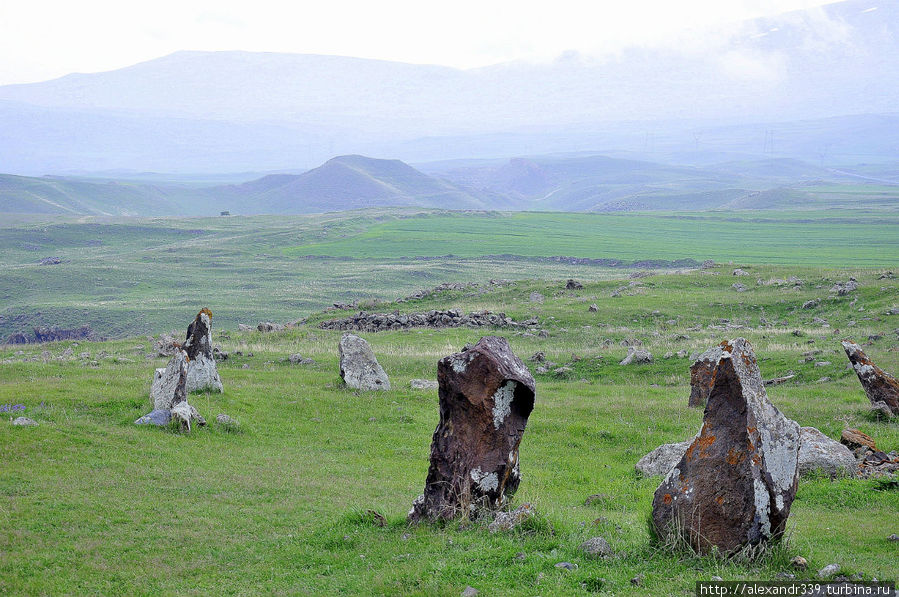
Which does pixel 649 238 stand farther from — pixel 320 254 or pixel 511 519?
pixel 511 519

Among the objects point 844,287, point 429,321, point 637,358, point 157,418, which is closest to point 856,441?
point 637,358

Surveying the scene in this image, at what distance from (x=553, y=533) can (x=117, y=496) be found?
9299 millimetres

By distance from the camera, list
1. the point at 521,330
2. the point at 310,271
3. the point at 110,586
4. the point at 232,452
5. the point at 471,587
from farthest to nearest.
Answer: the point at 310,271 < the point at 521,330 < the point at 232,452 < the point at 110,586 < the point at 471,587

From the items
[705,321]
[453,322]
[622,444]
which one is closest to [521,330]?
[453,322]

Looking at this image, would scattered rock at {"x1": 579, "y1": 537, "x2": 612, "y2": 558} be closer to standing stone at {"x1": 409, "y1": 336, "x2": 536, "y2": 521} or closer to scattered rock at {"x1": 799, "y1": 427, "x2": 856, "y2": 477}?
standing stone at {"x1": 409, "y1": 336, "x2": 536, "y2": 521}

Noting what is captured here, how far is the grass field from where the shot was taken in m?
81.4

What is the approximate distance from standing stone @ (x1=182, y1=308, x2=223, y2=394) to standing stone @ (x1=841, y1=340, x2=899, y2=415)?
67.7 feet

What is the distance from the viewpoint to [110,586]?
10656mm

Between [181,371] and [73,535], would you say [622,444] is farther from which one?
[73,535]

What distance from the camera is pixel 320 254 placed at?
130m

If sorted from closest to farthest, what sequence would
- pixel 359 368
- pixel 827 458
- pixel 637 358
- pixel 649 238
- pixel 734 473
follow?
pixel 734 473
pixel 827 458
pixel 359 368
pixel 637 358
pixel 649 238

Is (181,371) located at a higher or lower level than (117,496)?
higher

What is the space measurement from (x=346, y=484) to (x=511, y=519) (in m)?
6.67

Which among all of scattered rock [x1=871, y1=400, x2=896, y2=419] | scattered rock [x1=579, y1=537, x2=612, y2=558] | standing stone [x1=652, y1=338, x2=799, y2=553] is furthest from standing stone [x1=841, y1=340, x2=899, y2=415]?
scattered rock [x1=579, y1=537, x2=612, y2=558]
